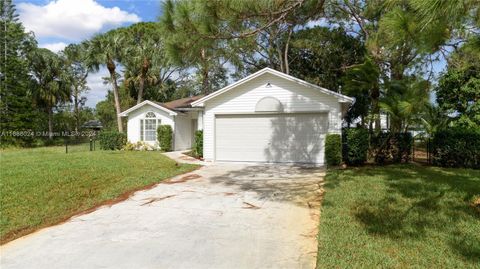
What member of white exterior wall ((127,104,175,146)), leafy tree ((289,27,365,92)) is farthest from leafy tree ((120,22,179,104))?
leafy tree ((289,27,365,92))

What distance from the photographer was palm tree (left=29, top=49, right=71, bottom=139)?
31.9m

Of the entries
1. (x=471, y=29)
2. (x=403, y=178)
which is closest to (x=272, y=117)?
(x=403, y=178)

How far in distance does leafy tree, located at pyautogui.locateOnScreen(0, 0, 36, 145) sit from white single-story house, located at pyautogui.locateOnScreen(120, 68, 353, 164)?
20.4m

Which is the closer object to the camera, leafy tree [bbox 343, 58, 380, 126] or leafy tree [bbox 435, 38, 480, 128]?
leafy tree [bbox 343, 58, 380, 126]

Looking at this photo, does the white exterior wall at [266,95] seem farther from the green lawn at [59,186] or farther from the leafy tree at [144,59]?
the leafy tree at [144,59]

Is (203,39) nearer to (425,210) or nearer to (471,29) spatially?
(471,29)

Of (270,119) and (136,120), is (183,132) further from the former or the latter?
(270,119)

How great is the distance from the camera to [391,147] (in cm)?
1262

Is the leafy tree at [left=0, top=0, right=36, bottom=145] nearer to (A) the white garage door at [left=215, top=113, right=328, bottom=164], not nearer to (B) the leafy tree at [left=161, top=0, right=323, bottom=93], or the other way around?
(A) the white garage door at [left=215, top=113, right=328, bottom=164]

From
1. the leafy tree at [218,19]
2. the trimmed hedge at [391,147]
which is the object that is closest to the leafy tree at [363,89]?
the trimmed hedge at [391,147]

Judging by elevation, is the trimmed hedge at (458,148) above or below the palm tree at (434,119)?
below

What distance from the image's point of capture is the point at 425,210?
6.10 meters

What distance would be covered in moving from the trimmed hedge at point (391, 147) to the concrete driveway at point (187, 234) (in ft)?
18.0

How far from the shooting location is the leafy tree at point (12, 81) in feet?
87.2
